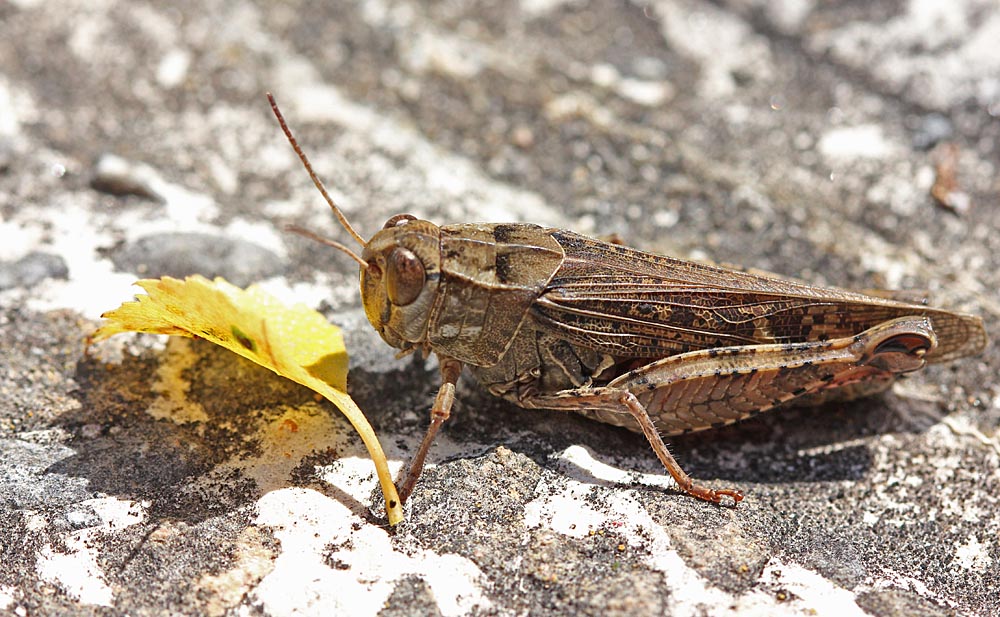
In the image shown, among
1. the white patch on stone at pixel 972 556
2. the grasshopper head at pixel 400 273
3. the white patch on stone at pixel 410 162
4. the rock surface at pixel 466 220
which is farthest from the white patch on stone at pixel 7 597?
the white patch on stone at pixel 972 556

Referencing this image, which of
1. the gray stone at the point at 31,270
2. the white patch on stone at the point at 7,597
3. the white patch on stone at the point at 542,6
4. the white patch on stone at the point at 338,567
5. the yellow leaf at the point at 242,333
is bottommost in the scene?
the white patch on stone at the point at 7,597

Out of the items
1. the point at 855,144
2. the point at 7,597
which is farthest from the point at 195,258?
the point at 855,144

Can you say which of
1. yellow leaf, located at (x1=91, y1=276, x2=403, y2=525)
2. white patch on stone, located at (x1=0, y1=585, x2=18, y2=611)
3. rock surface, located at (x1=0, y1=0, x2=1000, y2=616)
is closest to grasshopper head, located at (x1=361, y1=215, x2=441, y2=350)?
yellow leaf, located at (x1=91, y1=276, x2=403, y2=525)

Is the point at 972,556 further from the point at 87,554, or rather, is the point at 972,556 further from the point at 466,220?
the point at 87,554

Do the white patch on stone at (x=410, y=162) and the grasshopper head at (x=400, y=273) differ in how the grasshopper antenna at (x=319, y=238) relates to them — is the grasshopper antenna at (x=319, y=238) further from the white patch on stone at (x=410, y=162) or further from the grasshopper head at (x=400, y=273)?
the white patch on stone at (x=410, y=162)

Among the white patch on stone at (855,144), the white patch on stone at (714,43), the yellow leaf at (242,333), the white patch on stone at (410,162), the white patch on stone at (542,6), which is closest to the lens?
the yellow leaf at (242,333)

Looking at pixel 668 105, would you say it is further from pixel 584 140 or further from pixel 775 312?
pixel 775 312
